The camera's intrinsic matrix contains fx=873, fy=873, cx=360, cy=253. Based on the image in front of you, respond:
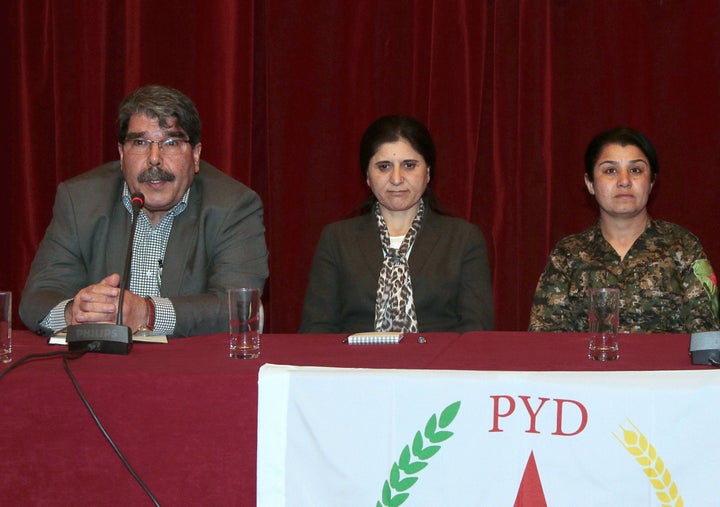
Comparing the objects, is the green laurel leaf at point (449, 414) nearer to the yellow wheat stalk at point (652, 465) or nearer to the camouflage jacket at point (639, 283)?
the yellow wheat stalk at point (652, 465)

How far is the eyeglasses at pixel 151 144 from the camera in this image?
267cm

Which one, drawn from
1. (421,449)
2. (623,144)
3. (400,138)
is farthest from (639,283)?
(421,449)

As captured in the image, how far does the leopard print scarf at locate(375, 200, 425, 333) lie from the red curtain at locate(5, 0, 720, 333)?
30.8 inches

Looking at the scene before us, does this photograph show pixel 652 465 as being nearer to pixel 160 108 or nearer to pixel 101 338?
pixel 101 338

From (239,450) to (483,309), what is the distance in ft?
4.86

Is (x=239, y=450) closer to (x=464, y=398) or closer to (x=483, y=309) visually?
(x=464, y=398)

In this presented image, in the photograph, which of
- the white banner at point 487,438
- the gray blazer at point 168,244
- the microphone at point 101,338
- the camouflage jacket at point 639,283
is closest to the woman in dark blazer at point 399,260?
the camouflage jacket at point 639,283

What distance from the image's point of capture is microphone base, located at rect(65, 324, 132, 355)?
1825 mm

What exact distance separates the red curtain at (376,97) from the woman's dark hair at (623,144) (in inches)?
17.7

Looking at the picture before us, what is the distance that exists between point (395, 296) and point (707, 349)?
4.51ft

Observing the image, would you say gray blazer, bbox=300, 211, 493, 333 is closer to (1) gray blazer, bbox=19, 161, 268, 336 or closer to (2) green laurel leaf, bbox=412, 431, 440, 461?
(1) gray blazer, bbox=19, 161, 268, 336

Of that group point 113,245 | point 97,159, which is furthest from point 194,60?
point 113,245

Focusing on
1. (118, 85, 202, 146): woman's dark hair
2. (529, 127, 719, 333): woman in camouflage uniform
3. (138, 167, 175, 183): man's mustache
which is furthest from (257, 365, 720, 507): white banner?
(529, 127, 719, 333): woman in camouflage uniform

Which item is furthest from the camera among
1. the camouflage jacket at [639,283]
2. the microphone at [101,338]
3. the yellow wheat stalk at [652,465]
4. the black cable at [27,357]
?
the camouflage jacket at [639,283]
